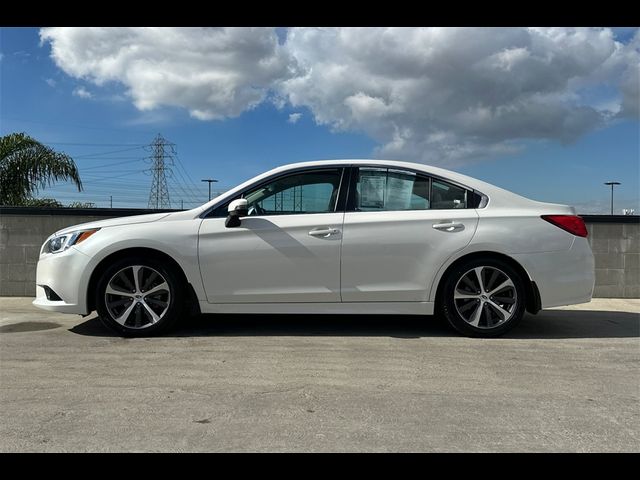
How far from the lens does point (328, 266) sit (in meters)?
4.73

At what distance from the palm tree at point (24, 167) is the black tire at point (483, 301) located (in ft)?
39.4

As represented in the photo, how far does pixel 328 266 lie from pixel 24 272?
208 inches

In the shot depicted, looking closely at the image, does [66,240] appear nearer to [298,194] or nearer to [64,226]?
[298,194]

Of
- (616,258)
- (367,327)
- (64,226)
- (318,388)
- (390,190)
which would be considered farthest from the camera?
(616,258)

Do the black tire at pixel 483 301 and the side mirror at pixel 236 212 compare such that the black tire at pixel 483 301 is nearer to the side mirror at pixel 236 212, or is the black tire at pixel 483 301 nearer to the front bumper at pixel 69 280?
the side mirror at pixel 236 212

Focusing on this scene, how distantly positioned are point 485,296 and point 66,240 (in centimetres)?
398

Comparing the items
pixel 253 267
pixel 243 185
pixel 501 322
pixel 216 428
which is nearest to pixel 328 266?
pixel 253 267

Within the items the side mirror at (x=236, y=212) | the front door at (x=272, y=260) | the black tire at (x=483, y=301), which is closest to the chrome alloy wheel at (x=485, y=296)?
the black tire at (x=483, y=301)

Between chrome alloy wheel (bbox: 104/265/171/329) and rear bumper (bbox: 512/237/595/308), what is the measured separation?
328 cm

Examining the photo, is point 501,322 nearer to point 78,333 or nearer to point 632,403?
point 632,403

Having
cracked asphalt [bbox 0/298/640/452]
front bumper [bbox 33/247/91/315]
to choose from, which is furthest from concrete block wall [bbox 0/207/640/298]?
front bumper [bbox 33/247/91/315]

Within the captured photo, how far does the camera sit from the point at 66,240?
489 centimetres

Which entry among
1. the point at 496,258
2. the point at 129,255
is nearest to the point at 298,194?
the point at 129,255
